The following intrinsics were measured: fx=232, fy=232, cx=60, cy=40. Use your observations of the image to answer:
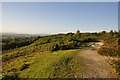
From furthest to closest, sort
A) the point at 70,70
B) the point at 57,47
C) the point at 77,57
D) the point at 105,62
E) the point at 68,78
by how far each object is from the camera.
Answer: the point at 57,47
the point at 77,57
the point at 105,62
the point at 70,70
the point at 68,78

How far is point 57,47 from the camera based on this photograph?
3250 cm

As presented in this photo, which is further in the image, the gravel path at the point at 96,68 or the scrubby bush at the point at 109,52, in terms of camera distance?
the scrubby bush at the point at 109,52

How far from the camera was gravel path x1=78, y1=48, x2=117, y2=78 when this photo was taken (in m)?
19.5

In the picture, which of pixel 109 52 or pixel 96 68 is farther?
pixel 109 52

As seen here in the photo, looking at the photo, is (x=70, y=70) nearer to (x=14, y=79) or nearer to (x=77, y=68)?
(x=77, y=68)

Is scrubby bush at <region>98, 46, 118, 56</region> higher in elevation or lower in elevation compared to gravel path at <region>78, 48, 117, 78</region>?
higher

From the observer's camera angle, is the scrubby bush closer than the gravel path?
No

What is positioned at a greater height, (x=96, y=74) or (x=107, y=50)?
(x=107, y=50)

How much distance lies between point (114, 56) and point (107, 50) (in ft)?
5.82

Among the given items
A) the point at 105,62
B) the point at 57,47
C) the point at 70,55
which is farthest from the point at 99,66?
the point at 57,47

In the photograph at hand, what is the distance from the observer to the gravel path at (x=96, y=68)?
19.5 meters

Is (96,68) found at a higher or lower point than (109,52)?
lower

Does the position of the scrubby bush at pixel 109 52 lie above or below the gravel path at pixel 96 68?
above

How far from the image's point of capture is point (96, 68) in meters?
21.2
